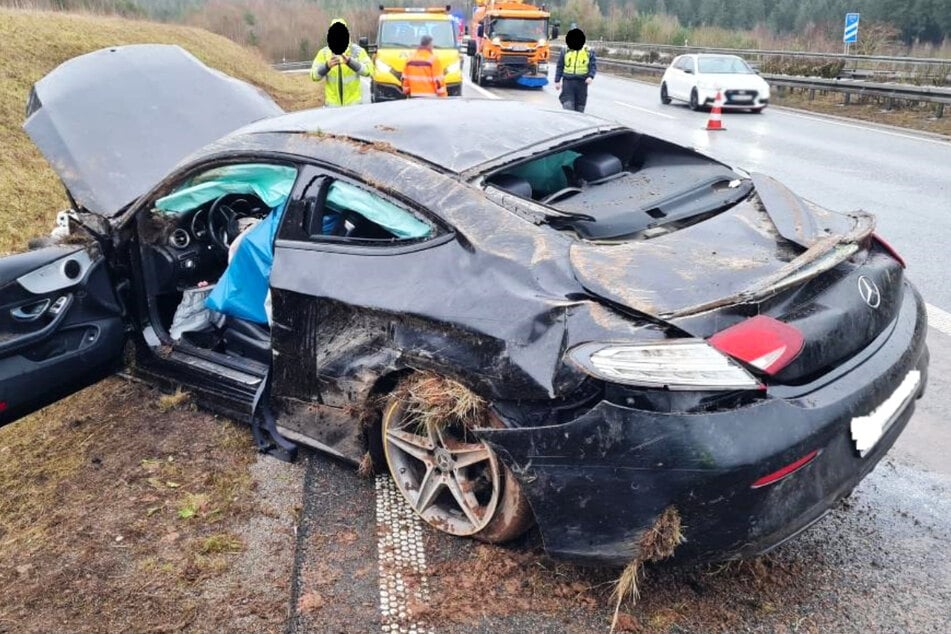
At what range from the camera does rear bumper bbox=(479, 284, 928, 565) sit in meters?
2.25

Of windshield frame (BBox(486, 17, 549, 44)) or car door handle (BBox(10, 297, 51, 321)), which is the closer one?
car door handle (BBox(10, 297, 51, 321))

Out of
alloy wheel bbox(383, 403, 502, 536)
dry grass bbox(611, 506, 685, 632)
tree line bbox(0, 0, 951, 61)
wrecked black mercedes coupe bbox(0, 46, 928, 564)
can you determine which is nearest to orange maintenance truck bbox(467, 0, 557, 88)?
tree line bbox(0, 0, 951, 61)

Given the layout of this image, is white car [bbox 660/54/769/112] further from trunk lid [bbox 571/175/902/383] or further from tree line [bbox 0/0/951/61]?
trunk lid [bbox 571/175/902/383]

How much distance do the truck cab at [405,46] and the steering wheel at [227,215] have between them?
1300cm

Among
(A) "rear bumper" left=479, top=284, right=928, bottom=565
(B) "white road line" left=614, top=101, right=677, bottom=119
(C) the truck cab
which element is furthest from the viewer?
(B) "white road line" left=614, top=101, right=677, bottom=119

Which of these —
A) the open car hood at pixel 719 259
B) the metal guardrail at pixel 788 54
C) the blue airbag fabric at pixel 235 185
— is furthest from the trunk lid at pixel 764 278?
the metal guardrail at pixel 788 54

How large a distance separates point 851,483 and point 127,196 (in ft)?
11.9

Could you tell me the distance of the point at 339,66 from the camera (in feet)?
33.1

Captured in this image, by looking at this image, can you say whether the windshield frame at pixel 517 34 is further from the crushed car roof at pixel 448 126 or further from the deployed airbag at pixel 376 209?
the deployed airbag at pixel 376 209

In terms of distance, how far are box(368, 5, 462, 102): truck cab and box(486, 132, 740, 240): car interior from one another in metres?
13.7

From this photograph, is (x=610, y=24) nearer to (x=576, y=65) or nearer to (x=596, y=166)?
(x=576, y=65)

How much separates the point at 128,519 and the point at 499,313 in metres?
1.84

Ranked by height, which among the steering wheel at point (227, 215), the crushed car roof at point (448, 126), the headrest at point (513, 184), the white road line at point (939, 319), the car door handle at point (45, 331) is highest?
the crushed car roof at point (448, 126)

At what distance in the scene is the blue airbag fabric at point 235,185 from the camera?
362cm
